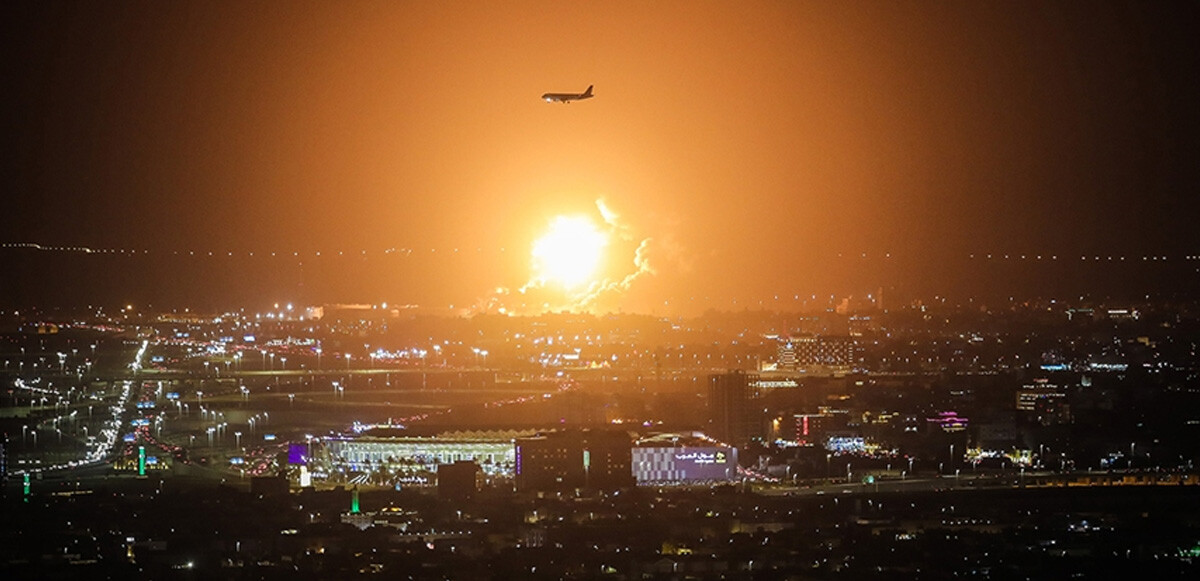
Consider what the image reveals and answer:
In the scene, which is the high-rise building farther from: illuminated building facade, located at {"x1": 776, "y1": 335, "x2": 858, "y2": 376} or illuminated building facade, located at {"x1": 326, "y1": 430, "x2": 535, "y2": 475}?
illuminated building facade, located at {"x1": 776, "y1": 335, "x2": 858, "y2": 376}

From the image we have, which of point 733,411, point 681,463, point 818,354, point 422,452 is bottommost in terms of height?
point 681,463

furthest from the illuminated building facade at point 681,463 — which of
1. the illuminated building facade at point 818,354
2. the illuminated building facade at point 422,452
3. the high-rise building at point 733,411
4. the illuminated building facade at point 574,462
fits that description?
the illuminated building facade at point 818,354

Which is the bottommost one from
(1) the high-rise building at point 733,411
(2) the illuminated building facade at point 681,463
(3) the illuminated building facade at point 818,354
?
(2) the illuminated building facade at point 681,463

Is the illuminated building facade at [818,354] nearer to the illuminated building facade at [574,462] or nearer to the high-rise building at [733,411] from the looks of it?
the high-rise building at [733,411]

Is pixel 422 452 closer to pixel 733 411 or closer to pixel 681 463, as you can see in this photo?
pixel 681 463

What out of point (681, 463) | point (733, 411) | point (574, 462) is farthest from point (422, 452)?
point (733, 411)

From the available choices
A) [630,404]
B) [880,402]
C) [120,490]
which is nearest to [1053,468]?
[880,402]

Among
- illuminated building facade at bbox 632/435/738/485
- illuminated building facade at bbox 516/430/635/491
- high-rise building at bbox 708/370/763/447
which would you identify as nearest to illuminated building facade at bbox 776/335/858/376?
high-rise building at bbox 708/370/763/447

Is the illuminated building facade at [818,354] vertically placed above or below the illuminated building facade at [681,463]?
above
